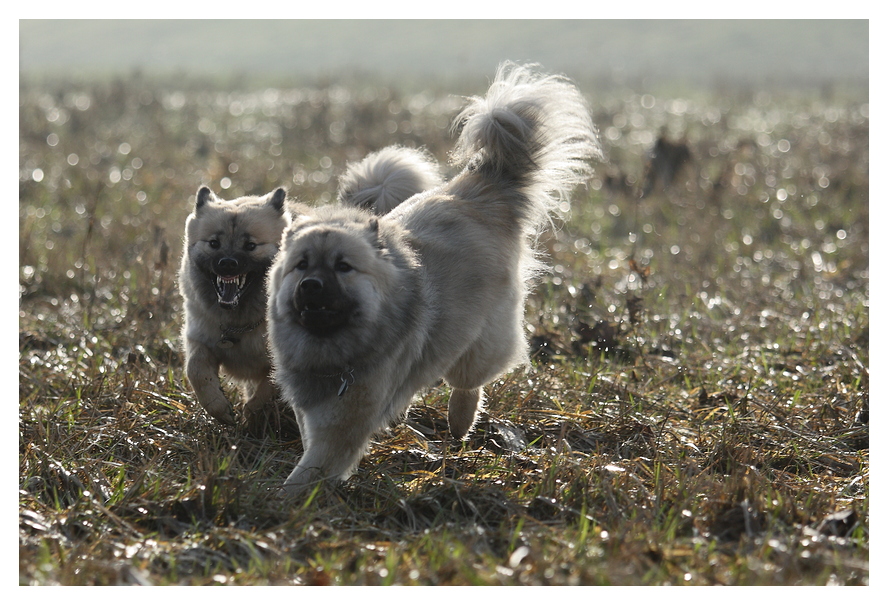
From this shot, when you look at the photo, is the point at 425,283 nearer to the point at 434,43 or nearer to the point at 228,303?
the point at 228,303

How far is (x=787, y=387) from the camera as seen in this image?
5.29 meters

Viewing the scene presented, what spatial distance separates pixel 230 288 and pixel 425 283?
47.0 inches

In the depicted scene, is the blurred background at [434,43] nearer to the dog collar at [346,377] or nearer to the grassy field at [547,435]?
the grassy field at [547,435]

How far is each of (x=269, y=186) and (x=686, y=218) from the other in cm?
530

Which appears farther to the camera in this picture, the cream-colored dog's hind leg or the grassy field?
the cream-colored dog's hind leg

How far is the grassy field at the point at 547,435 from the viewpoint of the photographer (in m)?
3.08

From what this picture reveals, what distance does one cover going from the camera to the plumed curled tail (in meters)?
4.68

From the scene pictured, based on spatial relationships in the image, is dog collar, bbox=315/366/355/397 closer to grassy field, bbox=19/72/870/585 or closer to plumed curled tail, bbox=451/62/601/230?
grassy field, bbox=19/72/870/585

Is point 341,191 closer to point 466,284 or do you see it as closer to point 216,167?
point 466,284

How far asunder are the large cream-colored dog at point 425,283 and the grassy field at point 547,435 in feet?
1.23

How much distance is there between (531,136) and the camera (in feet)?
15.5

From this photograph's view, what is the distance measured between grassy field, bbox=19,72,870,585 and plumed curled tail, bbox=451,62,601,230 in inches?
46.7

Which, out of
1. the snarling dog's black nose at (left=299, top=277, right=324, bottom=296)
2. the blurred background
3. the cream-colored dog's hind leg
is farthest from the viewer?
the blurred background

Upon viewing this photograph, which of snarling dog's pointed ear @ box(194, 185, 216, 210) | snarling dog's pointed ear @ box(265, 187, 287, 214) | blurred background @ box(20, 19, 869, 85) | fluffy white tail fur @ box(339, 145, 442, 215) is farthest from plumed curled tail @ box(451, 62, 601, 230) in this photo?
blurred background @ box(20, 19, 869, 85)
